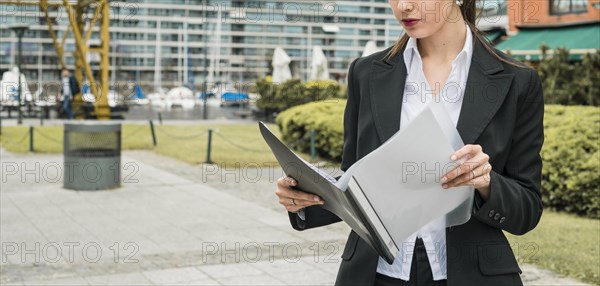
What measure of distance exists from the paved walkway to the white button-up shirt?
4.13m

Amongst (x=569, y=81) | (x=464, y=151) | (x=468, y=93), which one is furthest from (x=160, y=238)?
(x=569, y=81)

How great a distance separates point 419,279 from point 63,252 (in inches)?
225

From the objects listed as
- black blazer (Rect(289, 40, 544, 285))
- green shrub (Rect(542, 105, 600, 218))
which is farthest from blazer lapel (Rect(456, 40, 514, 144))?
green shrub (Rect(542, 105, 600, 218))

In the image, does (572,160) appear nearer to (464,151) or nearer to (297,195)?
(297,195)

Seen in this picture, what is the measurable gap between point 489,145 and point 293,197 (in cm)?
49

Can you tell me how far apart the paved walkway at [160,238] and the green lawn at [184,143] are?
283 cm

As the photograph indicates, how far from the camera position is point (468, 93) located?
76.0 inches

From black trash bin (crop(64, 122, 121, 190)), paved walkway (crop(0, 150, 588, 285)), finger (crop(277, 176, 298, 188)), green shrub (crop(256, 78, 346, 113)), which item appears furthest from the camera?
green shrub (crop(256, 78, 346, 113))

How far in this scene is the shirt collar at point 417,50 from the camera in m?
1.98

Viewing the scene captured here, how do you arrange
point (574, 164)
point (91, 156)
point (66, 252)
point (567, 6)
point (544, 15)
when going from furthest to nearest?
point (544, 15), point (567, 6), point (91, 156), point (574, 164), point (66, 252)

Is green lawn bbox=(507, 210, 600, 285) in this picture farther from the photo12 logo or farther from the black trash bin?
the black trash bin

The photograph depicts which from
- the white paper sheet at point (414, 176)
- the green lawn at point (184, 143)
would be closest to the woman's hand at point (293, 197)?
the white paper sheet at point (414, 176)

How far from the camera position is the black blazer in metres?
1.88

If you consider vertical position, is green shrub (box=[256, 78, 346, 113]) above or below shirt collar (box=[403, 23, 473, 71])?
below
